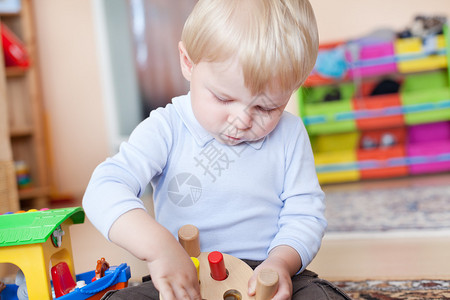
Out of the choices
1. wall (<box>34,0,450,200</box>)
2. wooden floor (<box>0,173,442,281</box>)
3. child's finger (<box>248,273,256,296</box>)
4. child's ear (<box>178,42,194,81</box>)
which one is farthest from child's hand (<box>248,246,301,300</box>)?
wall (<box>34,0,450,200</box>)

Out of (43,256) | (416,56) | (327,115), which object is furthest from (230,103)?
(416,56)

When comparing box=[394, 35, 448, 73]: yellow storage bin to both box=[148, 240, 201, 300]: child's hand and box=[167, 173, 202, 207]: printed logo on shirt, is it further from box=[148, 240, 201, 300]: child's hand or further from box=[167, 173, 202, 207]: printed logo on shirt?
box=[148, 240, 201, 300]: child's hand

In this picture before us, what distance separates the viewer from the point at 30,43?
2.83 meters

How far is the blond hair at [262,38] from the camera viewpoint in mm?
567

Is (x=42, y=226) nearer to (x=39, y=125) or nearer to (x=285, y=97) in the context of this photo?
(x=285, y=97)

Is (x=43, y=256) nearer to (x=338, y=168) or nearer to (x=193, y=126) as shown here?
(x=193, y=126)

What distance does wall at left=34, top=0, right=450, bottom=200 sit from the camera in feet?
9.77

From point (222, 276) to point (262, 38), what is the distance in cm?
29

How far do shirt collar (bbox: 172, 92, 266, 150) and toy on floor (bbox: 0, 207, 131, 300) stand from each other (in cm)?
21

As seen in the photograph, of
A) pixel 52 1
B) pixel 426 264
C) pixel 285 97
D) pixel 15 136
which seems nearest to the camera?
pixel 285 97

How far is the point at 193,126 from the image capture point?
702 millimetres

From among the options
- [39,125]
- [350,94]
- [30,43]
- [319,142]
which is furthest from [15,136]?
[350,94]

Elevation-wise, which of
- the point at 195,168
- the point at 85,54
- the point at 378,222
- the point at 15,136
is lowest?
the point at 378,222

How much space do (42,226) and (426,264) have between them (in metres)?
0.85
